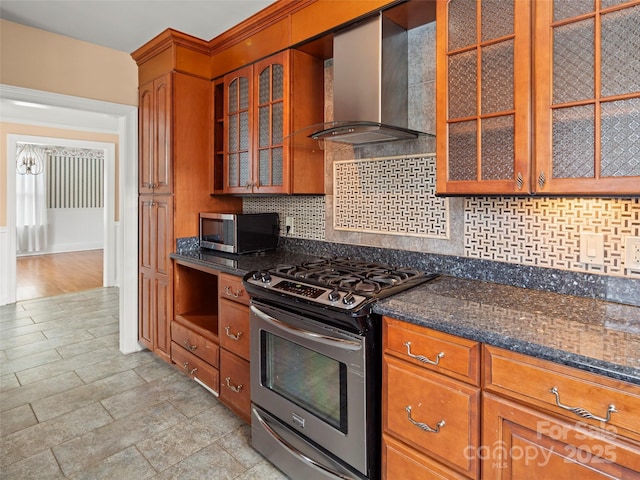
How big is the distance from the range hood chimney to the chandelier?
332 inches

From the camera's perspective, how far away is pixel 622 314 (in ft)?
4.35

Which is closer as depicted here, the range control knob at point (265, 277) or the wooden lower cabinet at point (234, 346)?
the range control knob at point (265, 277)

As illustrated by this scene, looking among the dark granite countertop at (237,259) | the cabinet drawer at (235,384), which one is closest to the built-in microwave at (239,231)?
the dark granite countertop at (237,259)

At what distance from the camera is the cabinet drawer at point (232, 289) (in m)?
2.21

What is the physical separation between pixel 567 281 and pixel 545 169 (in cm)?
54

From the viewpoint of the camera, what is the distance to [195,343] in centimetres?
267

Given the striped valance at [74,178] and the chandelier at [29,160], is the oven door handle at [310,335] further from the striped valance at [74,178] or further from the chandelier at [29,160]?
the striped valance at [74,178]

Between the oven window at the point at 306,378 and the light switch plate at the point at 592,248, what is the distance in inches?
43.5

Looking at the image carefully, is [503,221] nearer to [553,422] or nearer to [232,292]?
[553,422]

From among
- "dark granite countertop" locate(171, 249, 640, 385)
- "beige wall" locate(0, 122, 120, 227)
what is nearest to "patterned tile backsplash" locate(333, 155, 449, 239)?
"dark granite countertop" locate(171, 249, 640, 385)

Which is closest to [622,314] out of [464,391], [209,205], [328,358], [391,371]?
[464,391]

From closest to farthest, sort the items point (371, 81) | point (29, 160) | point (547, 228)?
1. point (547, 228)
2. point (371, 81)
3. point (29, 160)

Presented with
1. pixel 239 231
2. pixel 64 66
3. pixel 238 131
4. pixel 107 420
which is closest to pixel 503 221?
pixel 239 231

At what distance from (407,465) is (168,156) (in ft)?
8.47
